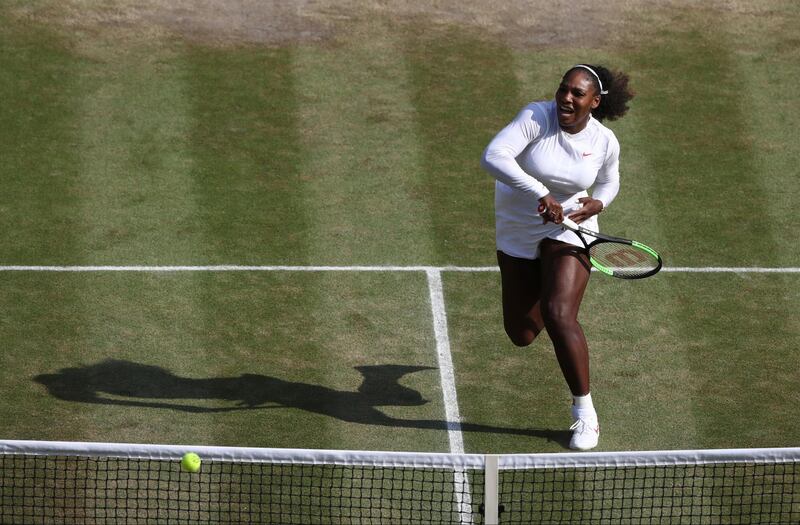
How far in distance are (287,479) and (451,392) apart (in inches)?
68.0

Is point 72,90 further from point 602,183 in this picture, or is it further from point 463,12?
point 602,183

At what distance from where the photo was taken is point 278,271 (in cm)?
1177

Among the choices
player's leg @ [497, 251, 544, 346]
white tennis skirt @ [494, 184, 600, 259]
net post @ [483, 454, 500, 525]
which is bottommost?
net post @ [483, 454, 500, 525]

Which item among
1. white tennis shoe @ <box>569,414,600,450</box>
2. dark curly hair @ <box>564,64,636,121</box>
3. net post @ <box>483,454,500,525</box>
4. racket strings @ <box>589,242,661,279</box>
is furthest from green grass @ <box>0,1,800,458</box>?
dark curly hair @ <box>564,64,636,121</box>

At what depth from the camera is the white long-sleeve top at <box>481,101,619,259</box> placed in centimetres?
872

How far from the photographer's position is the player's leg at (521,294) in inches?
368

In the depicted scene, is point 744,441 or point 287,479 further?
point 744,441

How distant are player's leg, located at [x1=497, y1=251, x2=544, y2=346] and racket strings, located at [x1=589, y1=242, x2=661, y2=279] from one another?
1.34ft

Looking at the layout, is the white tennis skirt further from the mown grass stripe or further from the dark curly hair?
the mown grass stripe

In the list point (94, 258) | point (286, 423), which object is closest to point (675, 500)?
point (286, 423)

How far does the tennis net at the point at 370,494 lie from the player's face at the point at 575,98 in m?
2.21

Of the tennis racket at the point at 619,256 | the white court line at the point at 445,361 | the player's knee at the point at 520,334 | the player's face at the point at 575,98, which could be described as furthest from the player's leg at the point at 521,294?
the player's face at the point at 575,98

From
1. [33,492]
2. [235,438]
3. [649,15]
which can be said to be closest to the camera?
[33,492]

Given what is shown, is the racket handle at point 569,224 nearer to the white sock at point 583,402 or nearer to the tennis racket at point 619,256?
the tennis racket at point 619,256
